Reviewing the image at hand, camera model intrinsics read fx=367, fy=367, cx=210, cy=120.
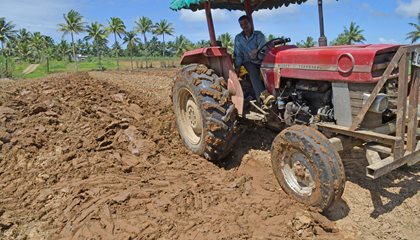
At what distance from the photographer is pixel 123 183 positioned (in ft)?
14.1

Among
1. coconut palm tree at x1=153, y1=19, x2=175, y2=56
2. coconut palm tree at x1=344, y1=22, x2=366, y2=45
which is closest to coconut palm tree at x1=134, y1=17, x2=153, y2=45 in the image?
coconut palm tree at x1=153, y1=19, x2=175, y2=56

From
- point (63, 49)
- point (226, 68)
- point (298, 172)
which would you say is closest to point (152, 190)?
point (298, 172)

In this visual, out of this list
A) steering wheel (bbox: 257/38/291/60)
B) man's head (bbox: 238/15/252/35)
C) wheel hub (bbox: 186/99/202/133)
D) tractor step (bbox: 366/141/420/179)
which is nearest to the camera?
tractor step (bbox: 366/141/420/179)

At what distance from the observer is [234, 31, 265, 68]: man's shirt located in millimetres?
4879

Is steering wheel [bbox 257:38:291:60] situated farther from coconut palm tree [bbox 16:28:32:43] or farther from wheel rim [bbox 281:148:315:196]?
coconut palm tree [bbox 16:28:32:43]

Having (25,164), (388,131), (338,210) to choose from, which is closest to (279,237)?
(338,210)

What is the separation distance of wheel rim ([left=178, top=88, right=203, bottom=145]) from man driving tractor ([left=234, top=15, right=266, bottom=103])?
34.9 inches

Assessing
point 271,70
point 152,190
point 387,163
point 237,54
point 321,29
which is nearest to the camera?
point 387,163

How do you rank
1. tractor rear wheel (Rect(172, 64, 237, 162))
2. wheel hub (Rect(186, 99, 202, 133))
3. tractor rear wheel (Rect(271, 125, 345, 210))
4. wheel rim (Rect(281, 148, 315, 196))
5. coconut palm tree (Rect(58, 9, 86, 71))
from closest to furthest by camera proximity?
tractor rear wheel (Rect(271, 125, 345, 210)) < wheel rim (Rect(281, 148, 315, 196)) < tractor rear wheel (Rect(172, 64, 237, 162)) < wheel hub (Rect(186, 99, 202, 133)) < coconut palm tree (Rect(58, 9, 86, 71))

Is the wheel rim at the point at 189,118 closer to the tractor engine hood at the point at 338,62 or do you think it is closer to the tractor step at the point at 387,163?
the tractor engine hood at the point at 338,62

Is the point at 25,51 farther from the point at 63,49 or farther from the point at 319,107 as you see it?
the point at 319,107

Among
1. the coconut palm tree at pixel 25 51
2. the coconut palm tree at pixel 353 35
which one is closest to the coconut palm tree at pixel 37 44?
the coconut palm tree at pixel 25 51

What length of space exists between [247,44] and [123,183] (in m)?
→ 2.39

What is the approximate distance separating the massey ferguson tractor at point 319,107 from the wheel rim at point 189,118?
0.29 meters
